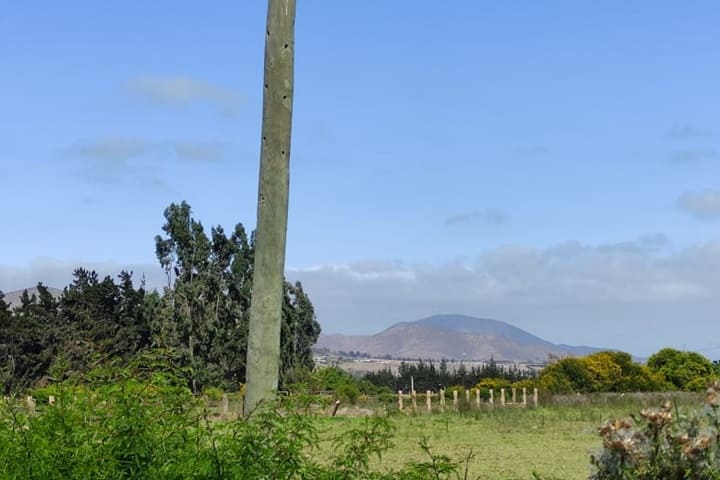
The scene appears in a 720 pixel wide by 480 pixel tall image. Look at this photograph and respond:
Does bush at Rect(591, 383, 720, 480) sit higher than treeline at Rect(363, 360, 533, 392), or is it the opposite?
bush at Rect(591, 383, 720, 480)

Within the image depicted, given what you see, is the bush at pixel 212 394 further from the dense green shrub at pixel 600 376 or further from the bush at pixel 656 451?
the dense green shrub at pixel 600 376

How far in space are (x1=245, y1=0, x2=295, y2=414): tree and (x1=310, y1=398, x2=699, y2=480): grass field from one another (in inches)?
87.8

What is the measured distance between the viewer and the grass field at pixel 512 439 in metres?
11.6

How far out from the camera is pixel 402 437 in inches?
656

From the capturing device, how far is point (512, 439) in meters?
16.2

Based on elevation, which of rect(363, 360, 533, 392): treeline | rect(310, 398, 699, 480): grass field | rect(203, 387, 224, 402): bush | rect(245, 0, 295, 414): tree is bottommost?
rect(310, 398, 699, 480): grass field

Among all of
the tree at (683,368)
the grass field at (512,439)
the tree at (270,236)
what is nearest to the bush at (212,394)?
the tree at (270,236)

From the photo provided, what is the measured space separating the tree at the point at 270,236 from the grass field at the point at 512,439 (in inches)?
87.8

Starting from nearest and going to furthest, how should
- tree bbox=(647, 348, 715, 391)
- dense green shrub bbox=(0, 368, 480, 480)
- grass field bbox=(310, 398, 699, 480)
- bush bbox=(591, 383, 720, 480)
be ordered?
dense green shrub bbox=(0, 368, 480, 480) → bush bbox=(591, 383, 720, 480) → grass field bbox=(310, 398, 699, 480) → tree bbox=(647, 348, 715, 391)

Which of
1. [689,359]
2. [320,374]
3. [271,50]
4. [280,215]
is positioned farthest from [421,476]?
[689,359]

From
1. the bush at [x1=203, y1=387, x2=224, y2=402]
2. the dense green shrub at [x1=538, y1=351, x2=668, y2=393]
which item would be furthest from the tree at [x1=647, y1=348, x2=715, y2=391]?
the bush at [x1=203, y1=387, x2=224, y2=402]

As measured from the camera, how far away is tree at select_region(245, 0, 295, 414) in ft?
16.5

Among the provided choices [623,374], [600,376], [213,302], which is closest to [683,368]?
[623,374]

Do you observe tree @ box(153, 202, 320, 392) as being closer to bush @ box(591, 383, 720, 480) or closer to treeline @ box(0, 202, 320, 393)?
treeline @ box(0, 202, 320, 393)
